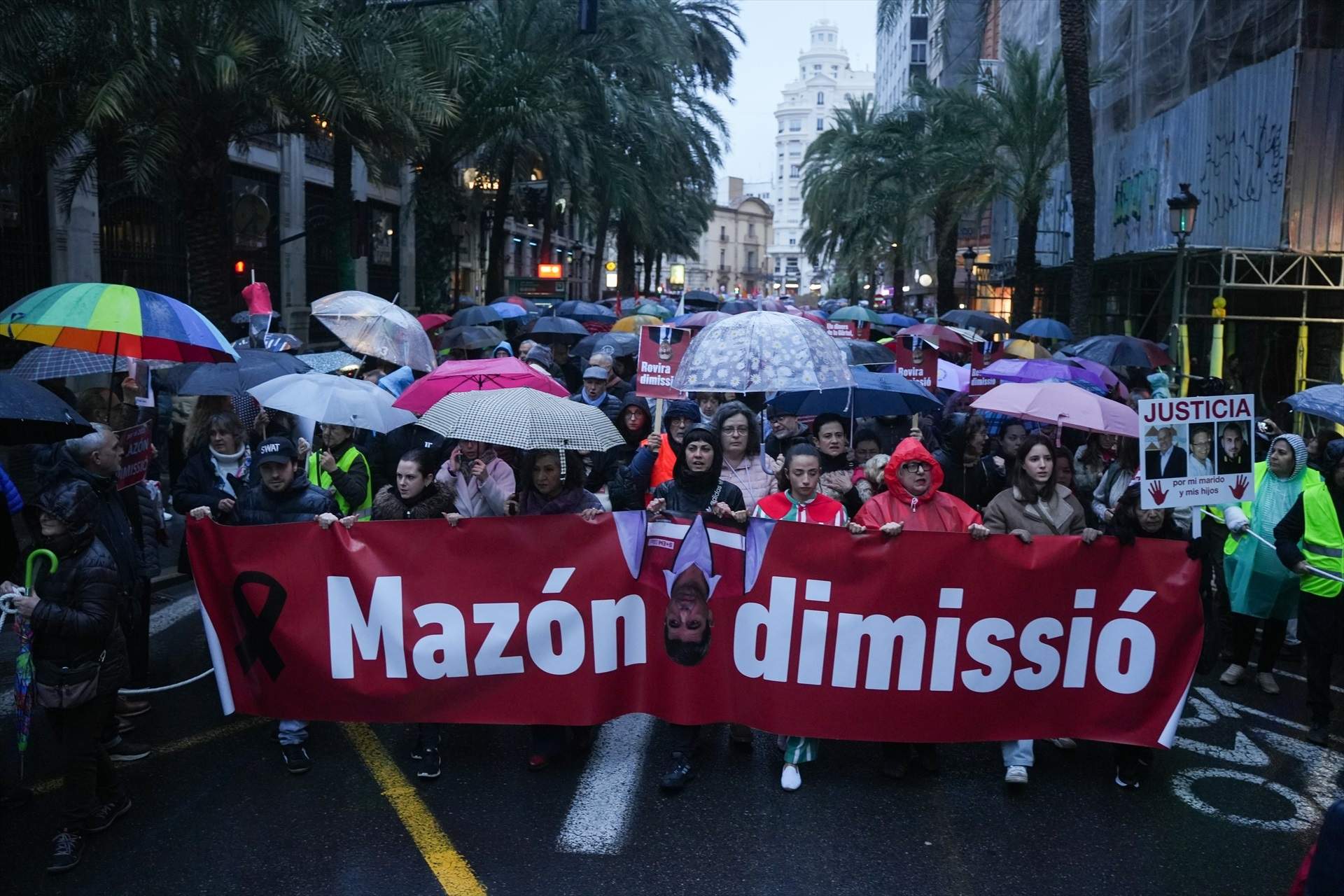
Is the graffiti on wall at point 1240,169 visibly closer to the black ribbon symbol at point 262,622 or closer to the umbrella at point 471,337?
the umbrella at point 471,337

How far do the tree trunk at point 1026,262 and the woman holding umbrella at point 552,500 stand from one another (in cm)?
1906

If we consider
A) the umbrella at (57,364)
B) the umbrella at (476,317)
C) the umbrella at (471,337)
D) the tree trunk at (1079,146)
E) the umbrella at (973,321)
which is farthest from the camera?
the umbrella at (973,321)

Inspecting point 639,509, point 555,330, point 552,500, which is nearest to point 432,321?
point 555,330

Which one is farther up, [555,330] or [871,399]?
[555,330]

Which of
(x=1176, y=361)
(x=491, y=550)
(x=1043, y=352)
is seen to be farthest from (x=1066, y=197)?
(x=491, y=550)

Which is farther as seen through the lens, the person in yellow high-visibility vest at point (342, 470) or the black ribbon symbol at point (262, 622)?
the person in yellow high-visibility vest at point (342, 470)

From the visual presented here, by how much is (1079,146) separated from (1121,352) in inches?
206

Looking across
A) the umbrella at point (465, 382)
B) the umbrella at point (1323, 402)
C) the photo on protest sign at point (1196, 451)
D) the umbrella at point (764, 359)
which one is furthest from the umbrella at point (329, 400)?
the umbrella at point (1323, 402)

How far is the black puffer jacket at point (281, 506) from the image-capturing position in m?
5.88

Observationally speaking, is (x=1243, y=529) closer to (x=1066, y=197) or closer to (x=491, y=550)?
(x=491, y=550)

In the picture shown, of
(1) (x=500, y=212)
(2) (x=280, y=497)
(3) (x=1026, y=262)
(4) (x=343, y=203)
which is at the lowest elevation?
(2) (x=280, y=497)

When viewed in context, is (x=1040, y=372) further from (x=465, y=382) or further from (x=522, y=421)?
(x=522, y=421)

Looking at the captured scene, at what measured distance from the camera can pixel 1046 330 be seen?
1694 cm

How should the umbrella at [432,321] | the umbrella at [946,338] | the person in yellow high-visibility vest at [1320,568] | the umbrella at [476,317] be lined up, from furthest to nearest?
1. the umbrella at [432,321]
2. the umbrella at [476,317]
3. the umbrella at [946,338]
4. the person in yellow high-visibility vest at [1320,568]
